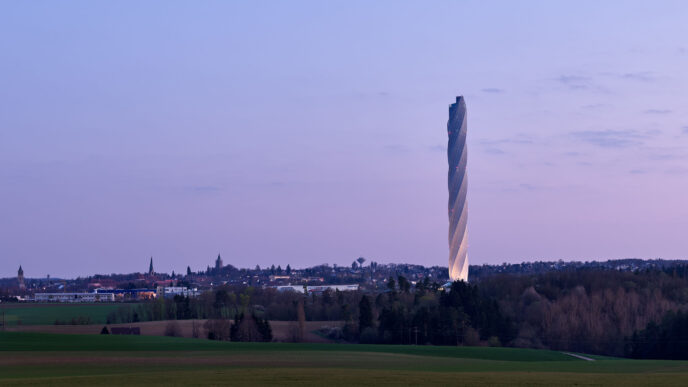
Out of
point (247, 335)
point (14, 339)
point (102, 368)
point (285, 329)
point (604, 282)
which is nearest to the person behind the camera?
point (102, 368)

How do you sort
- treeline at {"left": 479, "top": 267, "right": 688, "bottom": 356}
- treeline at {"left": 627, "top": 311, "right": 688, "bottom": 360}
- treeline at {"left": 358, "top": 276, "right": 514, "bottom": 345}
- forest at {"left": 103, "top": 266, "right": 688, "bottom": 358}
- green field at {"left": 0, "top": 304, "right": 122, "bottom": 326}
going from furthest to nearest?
green field at {"left": 0, "top": 304, "right": 122, "bottom": 326} < treeline at {"left": 479, "top": 267, "right": 688, "bottom": 356} < treeline at {"left": 358, "top": 276, "right": 514, "bottom": 345} < forest at {"left": 103, "top": 266, "right": 688, "bottom": 358} < treeline at {"left": 627, "top": 311, "right": 688, "bottom": 360}

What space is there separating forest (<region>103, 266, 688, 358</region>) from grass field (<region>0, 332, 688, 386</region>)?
2399cm

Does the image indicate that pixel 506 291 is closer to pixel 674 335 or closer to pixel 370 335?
pixel 370 335

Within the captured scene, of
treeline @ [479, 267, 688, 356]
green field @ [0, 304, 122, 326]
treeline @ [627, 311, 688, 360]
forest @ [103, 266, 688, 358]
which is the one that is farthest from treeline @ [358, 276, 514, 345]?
green field @ [0, 304, 122, 326]

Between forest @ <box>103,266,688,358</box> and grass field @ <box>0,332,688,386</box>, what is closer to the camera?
grass field @ <box>0,332,688,386</box>

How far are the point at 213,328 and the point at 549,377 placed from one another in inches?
2975

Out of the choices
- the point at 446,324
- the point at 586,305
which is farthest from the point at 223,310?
the point at 586,305

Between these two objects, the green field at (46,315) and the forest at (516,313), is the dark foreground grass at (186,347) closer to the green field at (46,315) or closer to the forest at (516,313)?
the forest at (516,313)

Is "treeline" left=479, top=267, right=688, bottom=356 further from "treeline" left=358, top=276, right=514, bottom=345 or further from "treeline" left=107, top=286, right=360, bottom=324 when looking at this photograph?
"treeline" left=107, top=286, right=360, bottom=324

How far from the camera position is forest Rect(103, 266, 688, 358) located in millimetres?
107938

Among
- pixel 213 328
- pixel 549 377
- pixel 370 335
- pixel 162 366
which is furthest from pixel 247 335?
pixel 549 377

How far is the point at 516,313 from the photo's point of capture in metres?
136

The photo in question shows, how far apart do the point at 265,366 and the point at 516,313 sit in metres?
89.8

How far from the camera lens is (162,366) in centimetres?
5394
